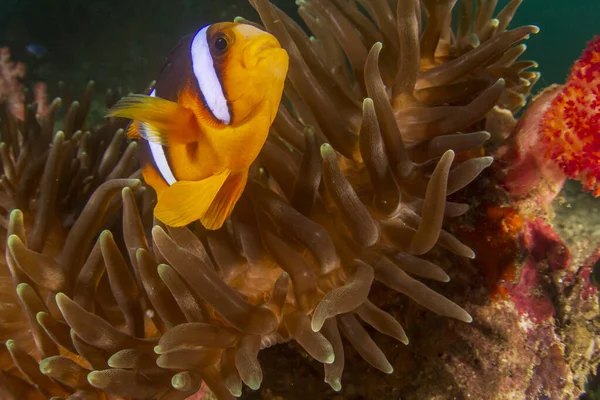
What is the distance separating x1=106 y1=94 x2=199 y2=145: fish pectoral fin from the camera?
1.15m

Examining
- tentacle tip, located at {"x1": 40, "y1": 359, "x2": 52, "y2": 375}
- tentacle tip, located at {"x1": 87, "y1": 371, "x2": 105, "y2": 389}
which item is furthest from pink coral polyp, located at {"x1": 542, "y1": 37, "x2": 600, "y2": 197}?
tentacle tip, located at {"x1": 40, "y1": 359, "x2": 52, "y2": 375}

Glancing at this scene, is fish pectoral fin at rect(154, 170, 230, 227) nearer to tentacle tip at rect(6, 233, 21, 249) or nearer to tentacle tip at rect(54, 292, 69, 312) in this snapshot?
tentacle tip at rect(54, 292, 69, 312)

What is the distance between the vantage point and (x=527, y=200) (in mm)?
2047

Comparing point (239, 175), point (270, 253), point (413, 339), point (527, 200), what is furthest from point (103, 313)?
point (527, 200)

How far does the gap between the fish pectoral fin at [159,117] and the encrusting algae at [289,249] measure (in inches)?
12.6

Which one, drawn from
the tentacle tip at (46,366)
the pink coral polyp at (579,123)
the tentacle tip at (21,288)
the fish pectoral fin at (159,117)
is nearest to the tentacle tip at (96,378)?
the tentacle tip at (46,366)

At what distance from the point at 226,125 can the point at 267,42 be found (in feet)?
0.74

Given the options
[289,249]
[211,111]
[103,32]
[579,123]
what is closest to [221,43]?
[211,111]

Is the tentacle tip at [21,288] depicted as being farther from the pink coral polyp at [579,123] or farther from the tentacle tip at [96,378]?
the pink coral polyp at [579,123]

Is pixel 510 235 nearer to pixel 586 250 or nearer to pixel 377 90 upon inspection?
pixel 377 90

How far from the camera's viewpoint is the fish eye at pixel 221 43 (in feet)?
3.74

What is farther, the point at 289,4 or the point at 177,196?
the point at 289,4

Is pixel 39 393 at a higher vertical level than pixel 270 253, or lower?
lower

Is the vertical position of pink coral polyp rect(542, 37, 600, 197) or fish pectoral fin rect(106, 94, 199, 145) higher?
fish pectoral fin rect(106, 94, 199, 145)
